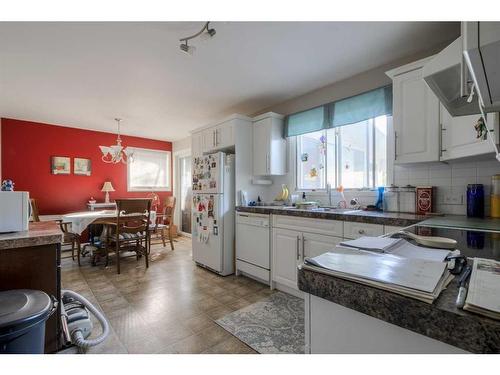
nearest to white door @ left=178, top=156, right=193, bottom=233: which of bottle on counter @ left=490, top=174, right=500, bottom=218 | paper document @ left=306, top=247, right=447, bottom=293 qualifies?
bottle on counter @ left=490, top=174, right=500, bottom=218

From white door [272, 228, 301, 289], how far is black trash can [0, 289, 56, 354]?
1.84m

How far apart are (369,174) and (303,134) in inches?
37.1

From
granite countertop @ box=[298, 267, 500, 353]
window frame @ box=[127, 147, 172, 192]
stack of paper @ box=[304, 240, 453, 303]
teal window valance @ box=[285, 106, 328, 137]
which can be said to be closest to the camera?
granite countertop @ box=[298, 267, 500, 353]

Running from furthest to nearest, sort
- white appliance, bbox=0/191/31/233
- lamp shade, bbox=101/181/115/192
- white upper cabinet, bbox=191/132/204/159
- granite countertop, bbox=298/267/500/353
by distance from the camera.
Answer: lamp shade, bbox=101/181/115/192
white upper cabinet, bbox=191/132/204/159
white appliance, bbox=0/191/31/233
granite countertop, bbox=298/267/500/353

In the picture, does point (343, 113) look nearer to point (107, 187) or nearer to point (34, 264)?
point (34, 264)

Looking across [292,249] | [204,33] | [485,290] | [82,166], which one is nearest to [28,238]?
[204,33]

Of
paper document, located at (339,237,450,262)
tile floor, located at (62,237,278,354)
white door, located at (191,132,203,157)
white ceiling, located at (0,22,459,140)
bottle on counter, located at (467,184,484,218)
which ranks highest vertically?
white ceiling, located at (0,22,459,140)

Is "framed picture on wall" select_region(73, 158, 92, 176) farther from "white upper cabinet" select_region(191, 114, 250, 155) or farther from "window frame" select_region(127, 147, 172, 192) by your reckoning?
"white upper cabinet" select_region(191, 114, 250, 155)

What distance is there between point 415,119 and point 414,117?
0.06ft

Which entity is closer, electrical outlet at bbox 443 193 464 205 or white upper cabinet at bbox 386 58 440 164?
white upper cabinet at bbox 386 58 440 164

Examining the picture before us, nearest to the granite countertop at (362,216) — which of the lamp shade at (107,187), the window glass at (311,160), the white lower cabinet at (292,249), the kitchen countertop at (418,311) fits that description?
the white lower cabinet at (292,249)

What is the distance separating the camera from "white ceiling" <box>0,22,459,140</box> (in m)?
1.90

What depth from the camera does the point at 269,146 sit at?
3.11 meters

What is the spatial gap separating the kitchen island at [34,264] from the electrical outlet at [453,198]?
2.83m
